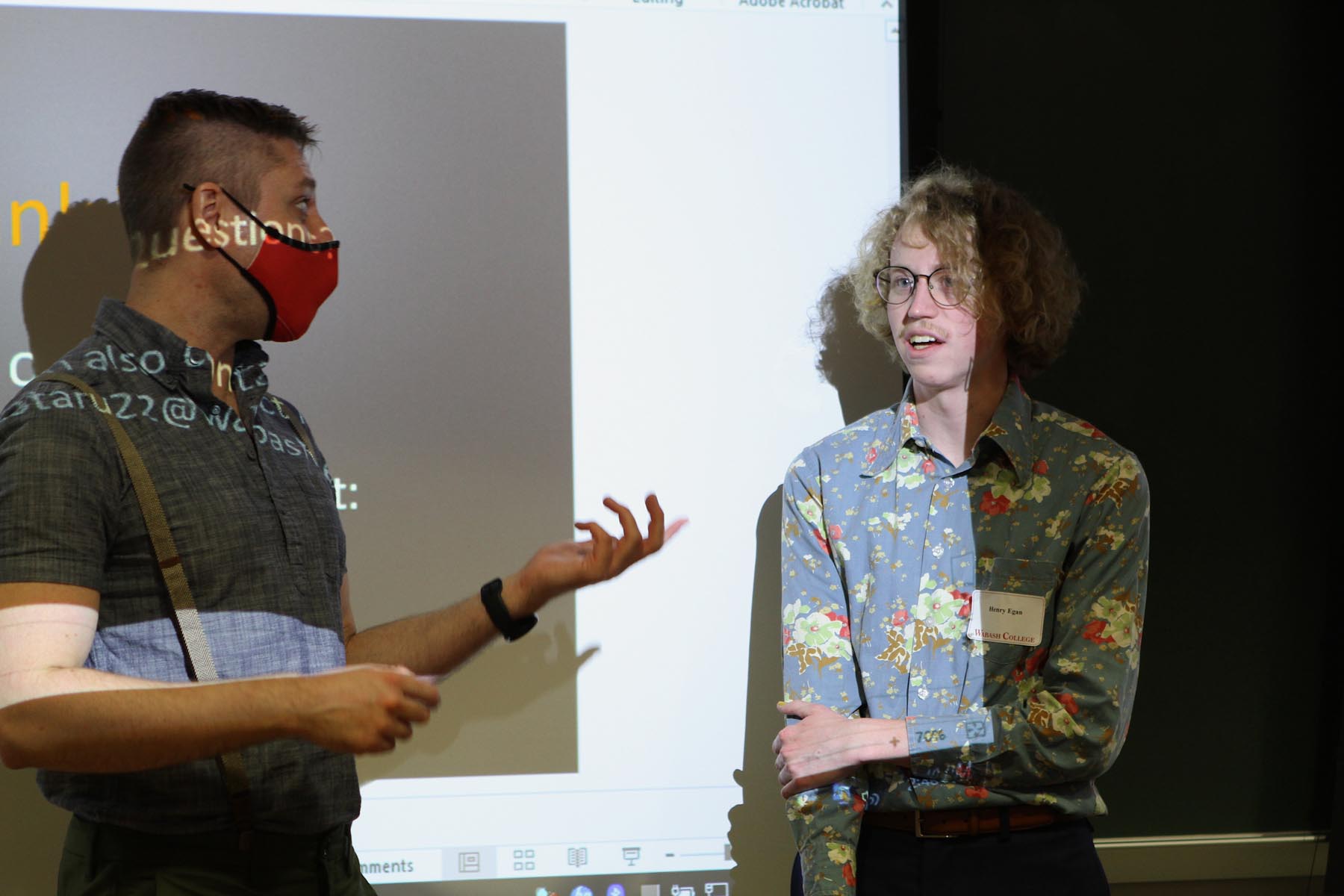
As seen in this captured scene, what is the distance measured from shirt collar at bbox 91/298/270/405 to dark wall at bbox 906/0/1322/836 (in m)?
1.74

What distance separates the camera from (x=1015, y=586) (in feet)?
5.58

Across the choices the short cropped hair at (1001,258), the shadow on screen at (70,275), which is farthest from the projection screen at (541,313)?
the short cropped hair at (1001,258)

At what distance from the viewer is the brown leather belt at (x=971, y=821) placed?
Result: 1658mm

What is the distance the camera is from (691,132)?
2133 millimetres

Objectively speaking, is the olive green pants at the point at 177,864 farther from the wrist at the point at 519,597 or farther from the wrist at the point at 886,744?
the wrist at the point at 886,744

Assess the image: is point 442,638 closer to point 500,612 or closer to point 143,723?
point 500,612

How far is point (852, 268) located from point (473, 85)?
807mm

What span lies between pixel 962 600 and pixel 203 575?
1.12 m

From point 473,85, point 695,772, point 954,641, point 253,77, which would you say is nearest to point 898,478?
point 954,641

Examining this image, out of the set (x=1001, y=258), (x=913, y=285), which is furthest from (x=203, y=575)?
(x=1001, y=258)

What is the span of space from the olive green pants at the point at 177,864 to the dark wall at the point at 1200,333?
1860 millimetres

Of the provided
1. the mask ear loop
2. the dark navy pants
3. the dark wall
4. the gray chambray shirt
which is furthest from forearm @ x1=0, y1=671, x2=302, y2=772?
the dark wall

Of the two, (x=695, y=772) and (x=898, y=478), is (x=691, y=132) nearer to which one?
(x=898, y=478)

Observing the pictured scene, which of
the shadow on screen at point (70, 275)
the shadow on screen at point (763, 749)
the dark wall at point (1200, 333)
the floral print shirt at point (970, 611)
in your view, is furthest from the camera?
the dark wall at point (1200, 333)
